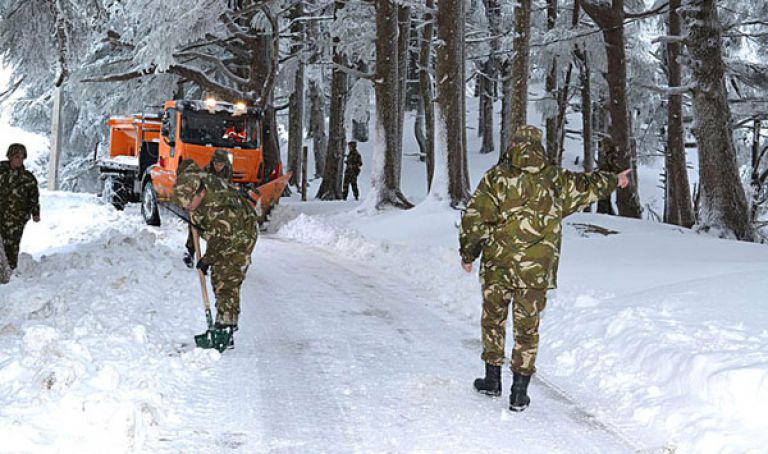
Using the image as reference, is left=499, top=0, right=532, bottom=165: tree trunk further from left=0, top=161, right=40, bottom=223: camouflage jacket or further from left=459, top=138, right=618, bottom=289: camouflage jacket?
left=459, top=138, right=618, bottom=289: camouflage jacket

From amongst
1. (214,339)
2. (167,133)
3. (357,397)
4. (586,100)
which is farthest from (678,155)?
(357,397)

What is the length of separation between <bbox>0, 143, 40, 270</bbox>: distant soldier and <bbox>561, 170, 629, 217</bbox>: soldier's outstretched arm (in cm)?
723

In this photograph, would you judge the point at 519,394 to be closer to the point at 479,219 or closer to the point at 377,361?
the point at 479,219

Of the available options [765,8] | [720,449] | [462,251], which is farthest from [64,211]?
[765,8]

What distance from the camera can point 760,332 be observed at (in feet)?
19.8

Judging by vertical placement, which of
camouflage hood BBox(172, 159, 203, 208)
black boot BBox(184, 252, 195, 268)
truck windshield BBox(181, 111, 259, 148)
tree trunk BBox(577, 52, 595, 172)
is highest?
tree trunk BBox(577, 52, 595, 172)

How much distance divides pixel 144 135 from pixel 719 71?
14167 millimetres

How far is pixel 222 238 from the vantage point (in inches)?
261

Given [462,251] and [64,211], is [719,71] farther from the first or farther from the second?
[64,211]

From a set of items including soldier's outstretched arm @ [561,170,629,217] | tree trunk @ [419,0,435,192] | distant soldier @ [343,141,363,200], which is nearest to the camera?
soldier's outstretched arm @ [561,170,629,217]

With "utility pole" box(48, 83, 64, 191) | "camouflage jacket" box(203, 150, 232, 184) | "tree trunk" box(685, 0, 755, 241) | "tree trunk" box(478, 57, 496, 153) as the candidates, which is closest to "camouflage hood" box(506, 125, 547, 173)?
"camouflage jacket" box(203, 150, 232, 184)

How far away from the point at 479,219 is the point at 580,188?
75cm

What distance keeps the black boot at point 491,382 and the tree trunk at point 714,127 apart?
802 cm

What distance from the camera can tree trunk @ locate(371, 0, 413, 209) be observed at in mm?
18125
